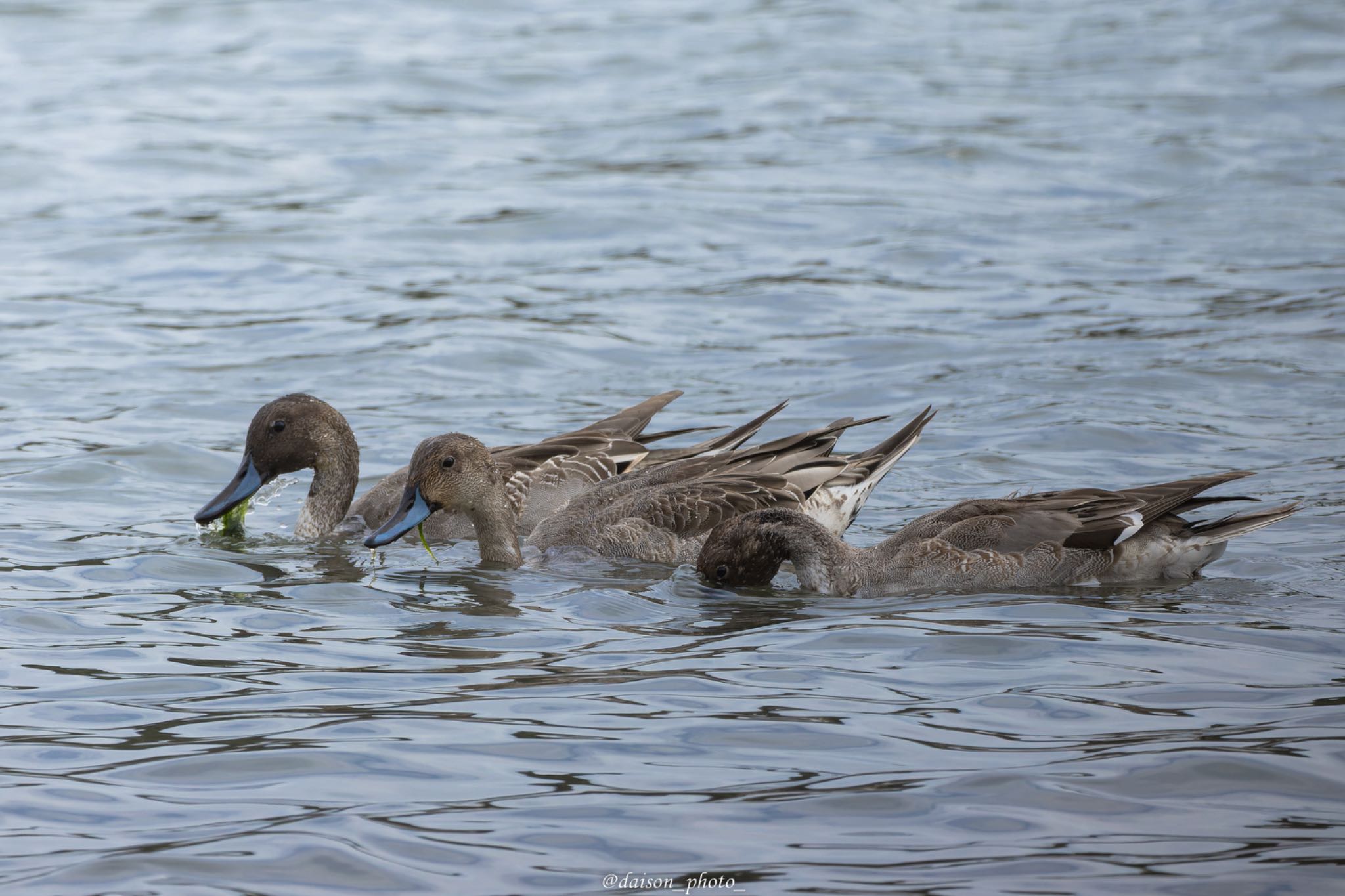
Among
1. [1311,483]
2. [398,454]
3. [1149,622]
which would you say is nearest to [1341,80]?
[1311,483]

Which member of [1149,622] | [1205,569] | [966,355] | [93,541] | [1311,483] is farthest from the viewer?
[966,355]

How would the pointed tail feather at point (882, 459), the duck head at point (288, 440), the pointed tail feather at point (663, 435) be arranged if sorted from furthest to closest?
the pointed tail feather at point (663, 435) → the duck head at point (288, 440) → the pointed tail feather at point (882, 459)

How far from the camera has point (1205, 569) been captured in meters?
8.54

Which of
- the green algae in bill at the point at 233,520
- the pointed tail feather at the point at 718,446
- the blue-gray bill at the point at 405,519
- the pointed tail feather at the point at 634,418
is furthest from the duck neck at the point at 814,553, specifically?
the green algae in bill at the point at 233,520

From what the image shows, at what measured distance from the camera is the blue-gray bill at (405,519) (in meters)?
8.72

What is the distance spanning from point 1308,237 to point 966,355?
4.57m

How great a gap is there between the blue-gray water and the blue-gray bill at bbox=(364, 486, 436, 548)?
0.21 m

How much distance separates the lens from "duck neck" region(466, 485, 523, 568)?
911 cm

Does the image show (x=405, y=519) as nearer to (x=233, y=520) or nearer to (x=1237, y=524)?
(x=233, y=520)

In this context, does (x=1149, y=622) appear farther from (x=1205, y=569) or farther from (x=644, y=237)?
(x=644, y=237)

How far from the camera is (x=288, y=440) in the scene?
9.95 meters

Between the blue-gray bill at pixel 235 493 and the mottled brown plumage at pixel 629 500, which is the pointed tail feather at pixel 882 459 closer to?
the mottled brown plumage at pixel 629 500

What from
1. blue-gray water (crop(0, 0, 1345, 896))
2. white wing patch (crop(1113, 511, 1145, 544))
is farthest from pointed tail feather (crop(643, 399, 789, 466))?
white wing patch (crop(1113, 511, 1145, 544))

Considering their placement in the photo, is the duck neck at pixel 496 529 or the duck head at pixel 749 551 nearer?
the duck head at pixel 749 551
